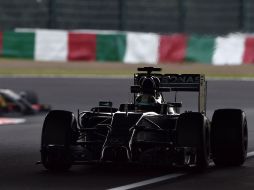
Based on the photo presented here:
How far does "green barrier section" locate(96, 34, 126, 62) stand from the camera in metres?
30.6

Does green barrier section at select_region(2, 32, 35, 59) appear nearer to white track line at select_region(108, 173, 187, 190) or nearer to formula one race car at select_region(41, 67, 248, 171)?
formula one race car at select_region(41, 67, 248, 171)

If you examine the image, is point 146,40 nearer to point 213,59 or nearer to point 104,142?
point 213,59

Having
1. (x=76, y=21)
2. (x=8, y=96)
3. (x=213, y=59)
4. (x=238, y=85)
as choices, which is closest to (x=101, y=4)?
(x=76, y=21)

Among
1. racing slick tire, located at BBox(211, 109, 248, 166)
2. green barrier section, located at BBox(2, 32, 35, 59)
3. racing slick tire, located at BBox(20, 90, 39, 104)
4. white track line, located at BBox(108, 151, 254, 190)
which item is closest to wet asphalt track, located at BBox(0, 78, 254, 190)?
white track line, located at BBox(108, 151, 254, 190)

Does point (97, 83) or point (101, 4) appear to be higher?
point (101, 4)

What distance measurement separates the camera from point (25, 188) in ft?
32.8

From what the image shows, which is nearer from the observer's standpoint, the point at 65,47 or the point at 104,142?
the point at 104,142

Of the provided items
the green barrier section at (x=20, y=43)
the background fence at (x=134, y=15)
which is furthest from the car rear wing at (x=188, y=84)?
the background fence at (x=134, y=15)

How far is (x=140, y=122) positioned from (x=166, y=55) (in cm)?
1930

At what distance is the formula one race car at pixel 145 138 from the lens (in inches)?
436

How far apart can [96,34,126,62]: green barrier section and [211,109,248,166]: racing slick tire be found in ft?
61.1

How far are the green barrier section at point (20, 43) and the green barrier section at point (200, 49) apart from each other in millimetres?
4471

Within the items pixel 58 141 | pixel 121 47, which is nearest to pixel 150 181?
pixel 58 141

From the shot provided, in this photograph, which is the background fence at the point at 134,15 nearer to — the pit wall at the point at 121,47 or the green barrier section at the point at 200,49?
the pit wall at the point at 121,47
